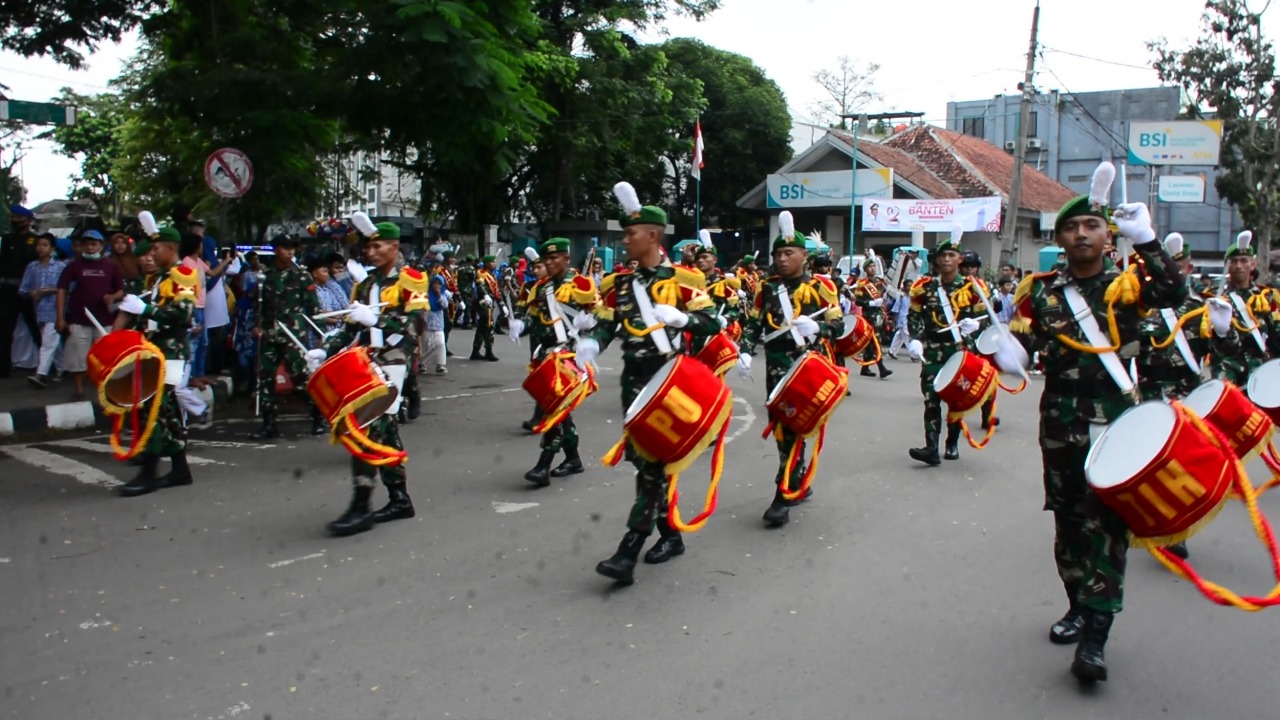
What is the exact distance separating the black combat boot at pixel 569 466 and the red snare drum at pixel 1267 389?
4847 millimetres

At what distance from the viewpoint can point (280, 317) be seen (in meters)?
9.54

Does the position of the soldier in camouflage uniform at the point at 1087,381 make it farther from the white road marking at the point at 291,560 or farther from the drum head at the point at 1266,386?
the white road marking at the point at 291,560

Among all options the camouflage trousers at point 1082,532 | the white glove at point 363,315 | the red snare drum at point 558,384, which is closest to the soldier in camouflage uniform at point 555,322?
the red snare drum at point 558,384

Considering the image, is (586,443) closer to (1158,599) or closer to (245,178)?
(245,178)

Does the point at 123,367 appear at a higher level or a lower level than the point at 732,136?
lower

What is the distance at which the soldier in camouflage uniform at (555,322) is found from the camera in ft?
25.6

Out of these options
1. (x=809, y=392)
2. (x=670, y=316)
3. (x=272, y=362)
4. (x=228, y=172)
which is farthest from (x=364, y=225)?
(x=228, y=172)

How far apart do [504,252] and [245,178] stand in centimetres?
2167

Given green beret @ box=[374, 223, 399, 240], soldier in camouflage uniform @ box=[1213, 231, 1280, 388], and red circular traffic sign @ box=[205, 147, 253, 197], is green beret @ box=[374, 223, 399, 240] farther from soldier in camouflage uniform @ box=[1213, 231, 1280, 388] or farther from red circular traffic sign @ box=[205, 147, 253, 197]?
soldier in camouflage uniform @ box=[1213, 231, 1280, 388]

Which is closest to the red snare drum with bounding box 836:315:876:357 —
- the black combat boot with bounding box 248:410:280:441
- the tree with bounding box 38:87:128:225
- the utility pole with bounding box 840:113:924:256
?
the black combat boot with bounding box 248:410:280:441

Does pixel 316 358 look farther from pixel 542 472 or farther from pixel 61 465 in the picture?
pixel 61 465

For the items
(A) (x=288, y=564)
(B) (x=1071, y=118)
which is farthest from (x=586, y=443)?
(B) (x=1071, y=118)

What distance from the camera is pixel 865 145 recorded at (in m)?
35.3

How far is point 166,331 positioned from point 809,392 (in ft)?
14.8
